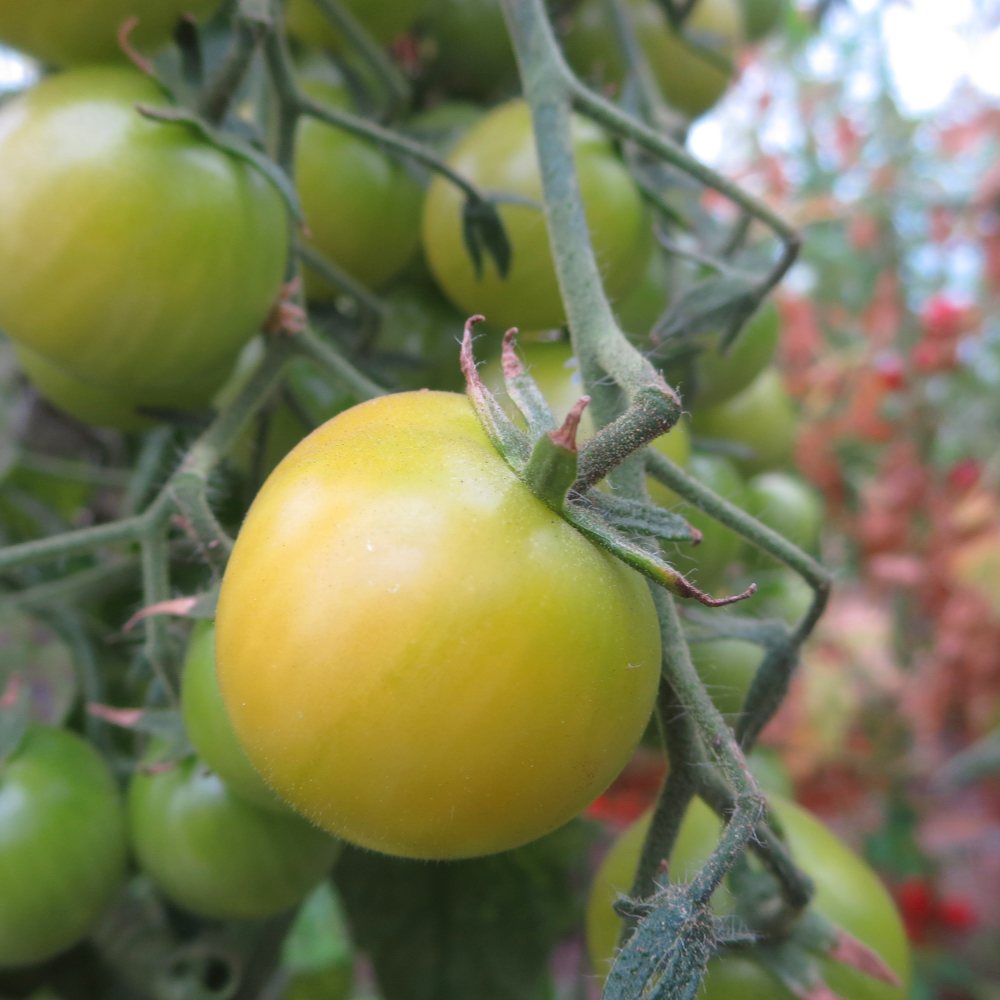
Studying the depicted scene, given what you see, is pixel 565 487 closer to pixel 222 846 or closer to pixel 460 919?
pixel 222 846

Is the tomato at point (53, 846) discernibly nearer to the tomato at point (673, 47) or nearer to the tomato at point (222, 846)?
the tomato at point (222, 846)

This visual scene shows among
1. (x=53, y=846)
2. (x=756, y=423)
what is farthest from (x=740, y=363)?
(x=53, y=846)

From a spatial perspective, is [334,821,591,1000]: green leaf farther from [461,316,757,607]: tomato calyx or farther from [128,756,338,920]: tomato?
[461,316,757,607]: tomato calyx

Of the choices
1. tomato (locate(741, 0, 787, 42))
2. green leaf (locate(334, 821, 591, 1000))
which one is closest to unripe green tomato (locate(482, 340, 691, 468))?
green leaf (locate(334, 821, 591, 1000))

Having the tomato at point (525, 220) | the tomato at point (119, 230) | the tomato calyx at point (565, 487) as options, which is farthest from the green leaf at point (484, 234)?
the tomato calyx at point (565, 487)

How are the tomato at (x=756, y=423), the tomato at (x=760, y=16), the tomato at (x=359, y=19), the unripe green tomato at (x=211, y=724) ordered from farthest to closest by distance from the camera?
the tomato at (x=760, y=16) → the tomato at (x=756, y=423) → the tomato at (x=359, y=19) → the unripe green tomato at (x=211, y=724)

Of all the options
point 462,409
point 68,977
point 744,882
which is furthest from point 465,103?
point 68,977
